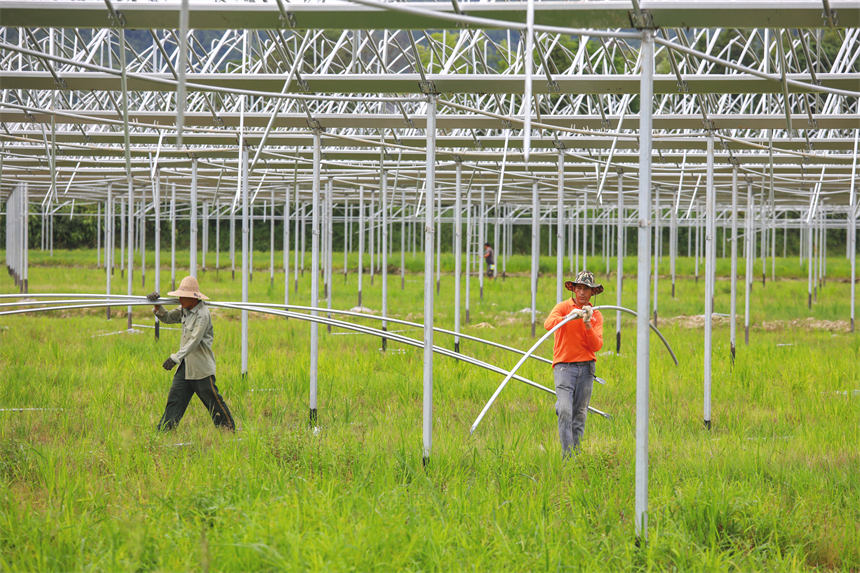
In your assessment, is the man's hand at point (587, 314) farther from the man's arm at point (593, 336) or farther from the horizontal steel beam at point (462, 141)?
the horizontal steel beam at point (462, 141)

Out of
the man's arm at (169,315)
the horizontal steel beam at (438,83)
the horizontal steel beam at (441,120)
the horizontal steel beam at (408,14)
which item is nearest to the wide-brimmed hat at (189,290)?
the man's arm at (169,315)

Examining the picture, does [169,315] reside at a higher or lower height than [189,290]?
lower

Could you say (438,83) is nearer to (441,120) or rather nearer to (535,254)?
(441,120)

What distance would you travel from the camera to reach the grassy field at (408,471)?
15.4 ft

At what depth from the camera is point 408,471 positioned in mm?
6121

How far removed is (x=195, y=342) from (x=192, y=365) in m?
0.19

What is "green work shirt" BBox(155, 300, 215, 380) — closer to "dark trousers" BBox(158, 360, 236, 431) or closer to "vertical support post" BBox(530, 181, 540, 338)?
"dark trousers" BBox(158, 360, 236, 431)

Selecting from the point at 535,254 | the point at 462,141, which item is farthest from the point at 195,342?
the point at 535,254

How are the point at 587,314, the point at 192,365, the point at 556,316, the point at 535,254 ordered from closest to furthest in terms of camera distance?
the point at 587,314 < the point at 556,316 < the point at 192,365 < the point at 535,254

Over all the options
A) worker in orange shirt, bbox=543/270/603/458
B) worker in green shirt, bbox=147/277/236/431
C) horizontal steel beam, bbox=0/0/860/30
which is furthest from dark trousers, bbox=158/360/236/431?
horizontal steel beam, bbox=0/0/860/30

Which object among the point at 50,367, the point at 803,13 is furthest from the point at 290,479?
the point at 50,367

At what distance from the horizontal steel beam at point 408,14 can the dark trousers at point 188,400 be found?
9.89ft

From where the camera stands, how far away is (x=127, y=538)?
4449 millimetres

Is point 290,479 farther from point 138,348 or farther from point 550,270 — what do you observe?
point 550,270
